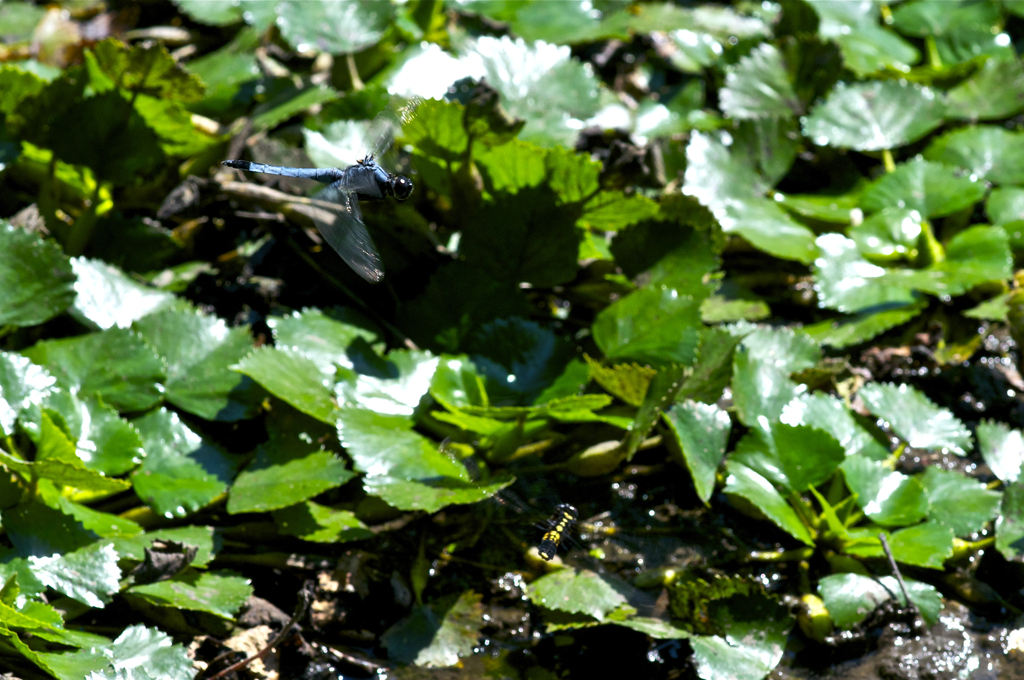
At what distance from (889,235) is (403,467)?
1.26 meters

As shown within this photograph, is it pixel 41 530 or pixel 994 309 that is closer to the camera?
pixel 41 530

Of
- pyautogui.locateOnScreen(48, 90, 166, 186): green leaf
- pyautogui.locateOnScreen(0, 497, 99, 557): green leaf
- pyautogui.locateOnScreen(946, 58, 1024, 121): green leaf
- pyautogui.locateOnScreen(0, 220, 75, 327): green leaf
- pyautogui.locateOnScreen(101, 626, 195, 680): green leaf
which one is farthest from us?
pyautogui.locateOnScreen(946, 58, 1024, 121): green leaf

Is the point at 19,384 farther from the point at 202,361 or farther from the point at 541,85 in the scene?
the point at 541,85

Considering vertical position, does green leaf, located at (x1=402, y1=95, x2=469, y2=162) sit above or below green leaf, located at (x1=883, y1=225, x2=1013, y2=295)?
above

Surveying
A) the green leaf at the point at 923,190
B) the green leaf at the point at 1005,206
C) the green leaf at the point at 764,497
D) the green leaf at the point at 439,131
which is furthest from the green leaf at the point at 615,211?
the green leaf at the point at 1005,206

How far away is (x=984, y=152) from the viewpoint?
2.36 metres

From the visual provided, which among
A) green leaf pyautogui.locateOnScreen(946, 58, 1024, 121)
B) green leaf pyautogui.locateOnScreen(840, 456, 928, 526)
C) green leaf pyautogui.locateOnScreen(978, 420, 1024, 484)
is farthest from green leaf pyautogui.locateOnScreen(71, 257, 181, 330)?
green leaf pyautogui.locateOnScreen(946, 58, 1024, 121)

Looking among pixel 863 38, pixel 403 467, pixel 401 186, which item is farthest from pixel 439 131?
pixel 863 38

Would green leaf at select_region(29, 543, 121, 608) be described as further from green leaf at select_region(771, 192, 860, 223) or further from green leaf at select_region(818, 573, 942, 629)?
green leaf at select_region(771, 192, 860, 223)

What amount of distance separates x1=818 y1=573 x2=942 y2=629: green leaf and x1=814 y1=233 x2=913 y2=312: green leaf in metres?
0.65

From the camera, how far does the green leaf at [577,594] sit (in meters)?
1.45

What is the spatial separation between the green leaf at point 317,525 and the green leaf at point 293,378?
0.15 meters

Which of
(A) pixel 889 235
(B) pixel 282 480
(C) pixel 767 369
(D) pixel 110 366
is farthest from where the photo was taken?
(A) pixel 889 235

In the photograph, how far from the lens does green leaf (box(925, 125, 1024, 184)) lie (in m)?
2.33
